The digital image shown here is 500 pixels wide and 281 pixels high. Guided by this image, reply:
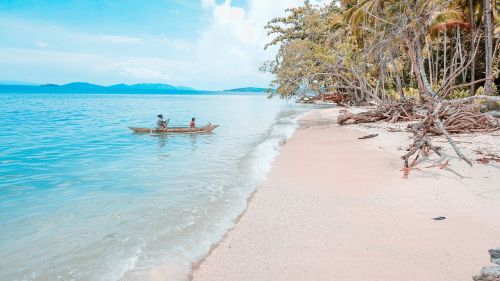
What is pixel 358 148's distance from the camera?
45.5ft

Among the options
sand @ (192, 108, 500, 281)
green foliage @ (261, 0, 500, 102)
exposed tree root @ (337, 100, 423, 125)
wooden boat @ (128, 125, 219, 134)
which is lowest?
wooden boat @ (128, 125, 219, 134)

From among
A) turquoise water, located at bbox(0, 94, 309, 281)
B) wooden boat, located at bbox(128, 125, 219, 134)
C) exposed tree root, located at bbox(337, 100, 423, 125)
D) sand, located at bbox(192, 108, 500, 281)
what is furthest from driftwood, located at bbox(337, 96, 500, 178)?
wooden boat, located at bbox(128, 125, 219, 134)

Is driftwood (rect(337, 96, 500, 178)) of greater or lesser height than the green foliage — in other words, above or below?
below

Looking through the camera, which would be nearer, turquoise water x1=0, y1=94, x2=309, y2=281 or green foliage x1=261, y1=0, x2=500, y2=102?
turquoise water x1=0, y1=94, x2=309, y2=281

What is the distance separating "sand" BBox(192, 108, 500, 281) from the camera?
4.63m

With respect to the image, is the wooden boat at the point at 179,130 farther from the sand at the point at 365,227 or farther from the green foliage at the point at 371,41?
the sand at the point at 365,227

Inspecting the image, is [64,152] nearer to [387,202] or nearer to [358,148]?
[358,148]

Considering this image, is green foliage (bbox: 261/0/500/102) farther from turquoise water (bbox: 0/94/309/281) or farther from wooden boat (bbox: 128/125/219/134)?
turquoise water (bbox: 0/94/309/281)

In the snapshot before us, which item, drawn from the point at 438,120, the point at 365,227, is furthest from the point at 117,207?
the point at 438,120

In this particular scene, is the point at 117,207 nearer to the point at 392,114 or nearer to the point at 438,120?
the point at 438,120

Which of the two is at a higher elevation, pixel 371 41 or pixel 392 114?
pixel 371 41

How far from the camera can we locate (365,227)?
19.5 ft

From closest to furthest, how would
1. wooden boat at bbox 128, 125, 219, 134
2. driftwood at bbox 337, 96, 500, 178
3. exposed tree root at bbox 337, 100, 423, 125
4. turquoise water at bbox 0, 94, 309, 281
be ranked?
turquoise water at bbox 0, 94, 309, 281
driftwood at bbox 337, 96, 500, 178
exposed tree root at bbox 337, 100, 423, 125
wooden boat at bbox 128, 125, 219, 134

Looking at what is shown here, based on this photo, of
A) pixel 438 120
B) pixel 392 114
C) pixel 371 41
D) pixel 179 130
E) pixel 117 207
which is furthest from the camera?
pixel 371 41
